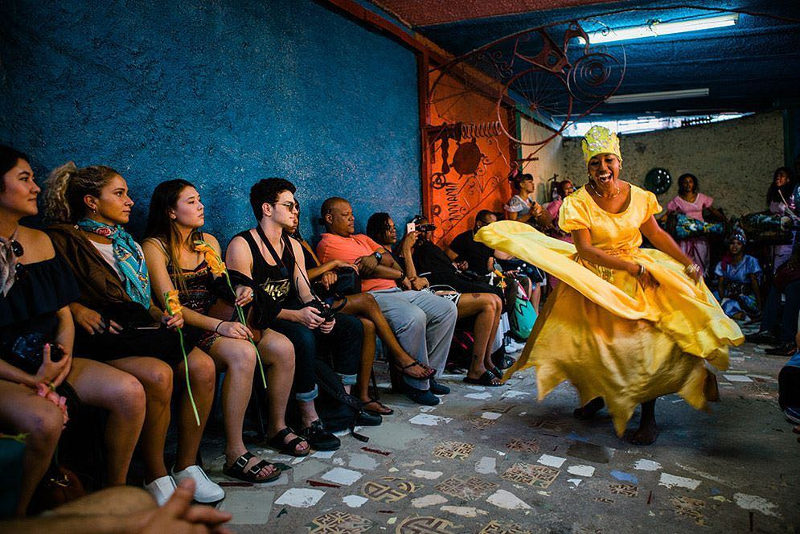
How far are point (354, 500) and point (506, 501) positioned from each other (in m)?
0.73

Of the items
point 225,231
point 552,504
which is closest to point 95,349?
point 225,231

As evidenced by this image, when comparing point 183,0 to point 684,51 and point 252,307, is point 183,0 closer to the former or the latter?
point 252,307

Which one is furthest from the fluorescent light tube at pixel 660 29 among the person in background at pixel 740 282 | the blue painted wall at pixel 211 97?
the person in background at pixel 740 282

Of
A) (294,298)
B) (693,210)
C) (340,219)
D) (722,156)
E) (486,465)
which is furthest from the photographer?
(722,156)

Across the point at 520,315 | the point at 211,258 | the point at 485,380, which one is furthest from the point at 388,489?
the point at 520,315

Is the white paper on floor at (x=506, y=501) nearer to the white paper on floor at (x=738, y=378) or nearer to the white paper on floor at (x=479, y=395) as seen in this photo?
the white paper on floor at (x=479, y=395)

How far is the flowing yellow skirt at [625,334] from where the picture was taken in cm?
326

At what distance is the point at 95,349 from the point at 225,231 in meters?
1.67

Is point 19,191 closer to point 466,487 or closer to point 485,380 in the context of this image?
point 466,487

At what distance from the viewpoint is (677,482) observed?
9.24 ft

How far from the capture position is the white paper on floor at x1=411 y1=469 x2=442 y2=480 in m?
2.95

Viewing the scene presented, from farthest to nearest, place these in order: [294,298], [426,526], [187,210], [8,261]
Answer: [294,298]
[187,210]
[426,526]
[8,261]

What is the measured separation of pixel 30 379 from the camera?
221 cm

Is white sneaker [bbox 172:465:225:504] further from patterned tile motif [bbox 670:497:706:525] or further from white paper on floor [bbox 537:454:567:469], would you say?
patterned tile motif [bbox 670:497:706:525]
